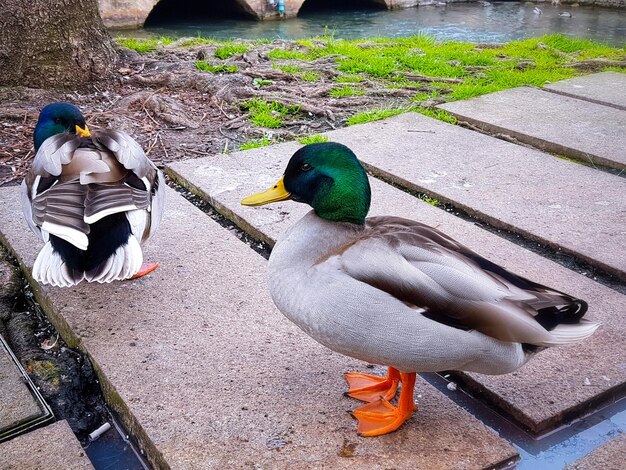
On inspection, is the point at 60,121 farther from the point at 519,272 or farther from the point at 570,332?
the point at 570,332

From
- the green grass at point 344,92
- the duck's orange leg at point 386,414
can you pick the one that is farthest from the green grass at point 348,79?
the duck's orange leg at point 386,414

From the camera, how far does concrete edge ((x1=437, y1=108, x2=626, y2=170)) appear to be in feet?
12.5

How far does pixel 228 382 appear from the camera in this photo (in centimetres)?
203

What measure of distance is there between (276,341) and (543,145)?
2.58m

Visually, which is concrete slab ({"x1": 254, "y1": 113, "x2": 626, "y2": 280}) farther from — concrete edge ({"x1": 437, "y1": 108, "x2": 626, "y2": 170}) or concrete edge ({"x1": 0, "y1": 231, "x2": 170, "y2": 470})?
concrete edge ({"x1": 0, "y1": 231, "x2": 170, "y2": 470})

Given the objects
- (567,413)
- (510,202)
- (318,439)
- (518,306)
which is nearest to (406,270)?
(518,306)

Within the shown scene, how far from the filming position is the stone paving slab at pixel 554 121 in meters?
3.93

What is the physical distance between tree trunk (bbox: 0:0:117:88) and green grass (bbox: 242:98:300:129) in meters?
1.19

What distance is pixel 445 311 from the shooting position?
1.64 metres

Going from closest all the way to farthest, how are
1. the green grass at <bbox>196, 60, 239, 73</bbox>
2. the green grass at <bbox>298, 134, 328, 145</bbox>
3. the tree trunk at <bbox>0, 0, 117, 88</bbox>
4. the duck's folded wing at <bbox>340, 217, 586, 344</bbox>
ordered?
1. the duck's folded wing at <bbox>340, 217, 586, 344</bbox>
2. the green grass at <bbox>298, 134, 328, 145</bbox>
3. the tree trunk at <bbox>0, 0, 117, 88</bbox>
4. the green grass at <bbox>196, 60, 239, 73</bbox>

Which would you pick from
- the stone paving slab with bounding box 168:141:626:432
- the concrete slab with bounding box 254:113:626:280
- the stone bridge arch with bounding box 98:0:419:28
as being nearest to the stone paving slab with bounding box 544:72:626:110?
the concrete slab with bounding box 254:113:626:280

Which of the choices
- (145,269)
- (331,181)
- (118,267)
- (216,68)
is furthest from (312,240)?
(216,68)

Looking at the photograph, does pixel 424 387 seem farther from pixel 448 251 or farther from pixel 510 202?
pixel 510 202

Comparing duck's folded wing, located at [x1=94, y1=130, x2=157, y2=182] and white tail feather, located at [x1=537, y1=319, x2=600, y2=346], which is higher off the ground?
duck's folded wing, located at [x1=94, y1=130, x2=157, y2=182]
